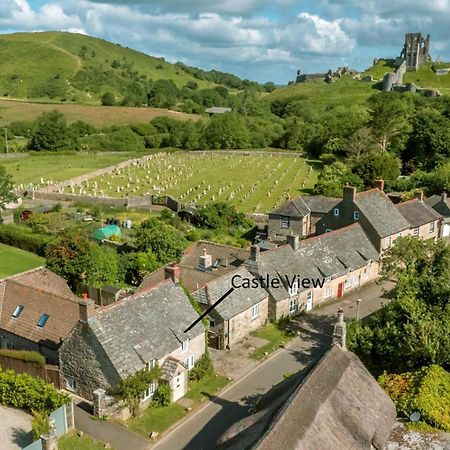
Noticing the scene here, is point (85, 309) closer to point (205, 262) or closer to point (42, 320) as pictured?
point (42, 320)

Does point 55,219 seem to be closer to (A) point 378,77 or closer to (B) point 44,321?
(B) point 44,321

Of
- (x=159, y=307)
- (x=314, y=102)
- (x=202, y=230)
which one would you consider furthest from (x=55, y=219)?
(x=314, y=102)

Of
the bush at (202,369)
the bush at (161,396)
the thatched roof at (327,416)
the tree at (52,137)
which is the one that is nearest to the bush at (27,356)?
the bush at (161,396)

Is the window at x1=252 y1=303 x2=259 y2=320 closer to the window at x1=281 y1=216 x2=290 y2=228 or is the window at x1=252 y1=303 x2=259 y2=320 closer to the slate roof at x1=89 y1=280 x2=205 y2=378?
the slate roof at x1=89 y1=280 x2=205 y2=378

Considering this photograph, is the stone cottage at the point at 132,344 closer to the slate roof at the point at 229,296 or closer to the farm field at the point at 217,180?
the slate roof at the point at 229,296

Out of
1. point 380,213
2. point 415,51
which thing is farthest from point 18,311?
point 415,51

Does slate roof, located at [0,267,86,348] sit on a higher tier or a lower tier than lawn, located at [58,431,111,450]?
higher

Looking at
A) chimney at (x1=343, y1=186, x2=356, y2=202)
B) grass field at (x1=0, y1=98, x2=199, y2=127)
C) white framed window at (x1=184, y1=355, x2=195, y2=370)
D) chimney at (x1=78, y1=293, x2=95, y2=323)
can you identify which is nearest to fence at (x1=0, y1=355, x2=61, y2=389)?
chimney at (x1=78, y1=293, x2=95, y2=323)
